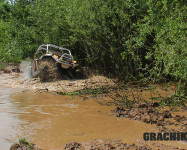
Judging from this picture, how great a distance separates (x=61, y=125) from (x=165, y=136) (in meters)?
1.82

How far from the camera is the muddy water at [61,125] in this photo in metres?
3.76

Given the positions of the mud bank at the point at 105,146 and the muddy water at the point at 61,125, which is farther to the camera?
the muddy water at the point at 61,125

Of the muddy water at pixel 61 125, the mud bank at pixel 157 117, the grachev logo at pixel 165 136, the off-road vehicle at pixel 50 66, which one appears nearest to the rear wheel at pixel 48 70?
the off-road vehicle at pixel 50 66

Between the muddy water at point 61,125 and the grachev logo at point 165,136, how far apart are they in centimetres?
12

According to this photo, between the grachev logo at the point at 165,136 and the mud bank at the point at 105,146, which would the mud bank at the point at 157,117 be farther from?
the mud bank at the point at 105,146

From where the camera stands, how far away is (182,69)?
16.9 feet

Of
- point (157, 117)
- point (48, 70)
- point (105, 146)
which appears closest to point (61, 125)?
point (105, 146)

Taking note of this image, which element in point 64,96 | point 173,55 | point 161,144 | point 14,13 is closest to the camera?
point 161,144

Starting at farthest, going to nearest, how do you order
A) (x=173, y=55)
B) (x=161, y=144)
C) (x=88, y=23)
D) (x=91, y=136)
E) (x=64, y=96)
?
(x=88, y=23) < (x=64, y=96) < (x=173, y=55) < (x=91, y=136) < (x=161, y=144)

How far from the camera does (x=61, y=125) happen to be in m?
4.52

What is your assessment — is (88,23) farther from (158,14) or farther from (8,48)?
(8,48)

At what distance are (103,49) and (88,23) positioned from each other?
6.83 feet

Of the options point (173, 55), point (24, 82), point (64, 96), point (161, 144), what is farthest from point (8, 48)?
point (161, 144)

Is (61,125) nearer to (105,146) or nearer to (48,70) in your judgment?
(105,146)
